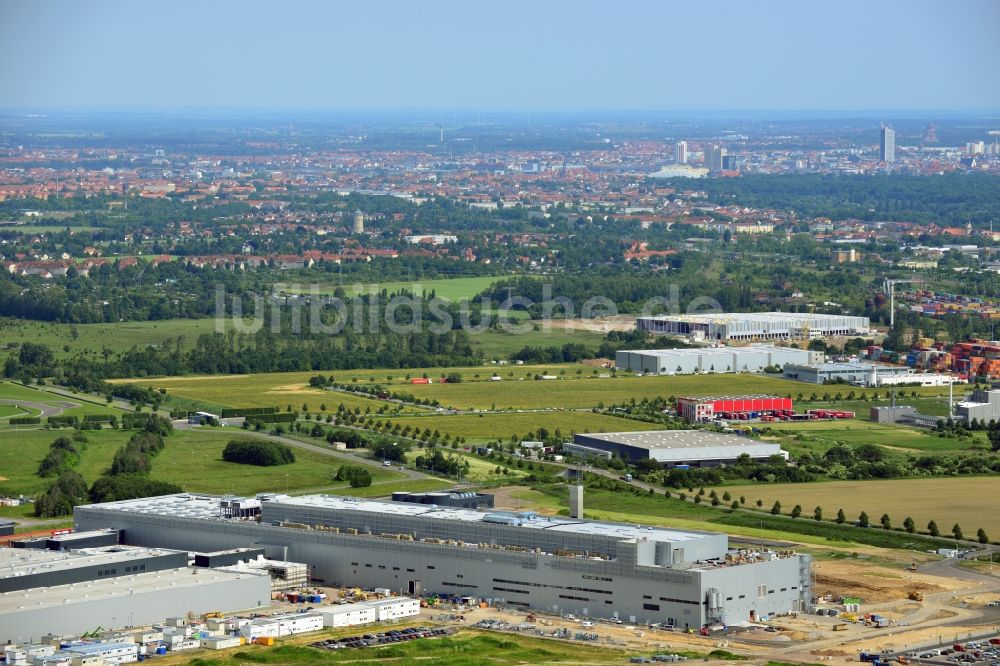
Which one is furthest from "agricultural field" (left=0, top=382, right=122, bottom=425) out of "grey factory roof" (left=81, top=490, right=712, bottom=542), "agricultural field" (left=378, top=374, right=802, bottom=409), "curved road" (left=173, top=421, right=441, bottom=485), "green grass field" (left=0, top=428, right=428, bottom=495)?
"grey factory roof" (left=81, top=490, right=712, bottom=542)

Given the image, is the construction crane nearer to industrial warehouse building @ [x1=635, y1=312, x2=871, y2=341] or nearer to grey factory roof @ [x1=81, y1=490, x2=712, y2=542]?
industrial warehouse building @ [x1=635, y1=312, x2=871, y2=341]

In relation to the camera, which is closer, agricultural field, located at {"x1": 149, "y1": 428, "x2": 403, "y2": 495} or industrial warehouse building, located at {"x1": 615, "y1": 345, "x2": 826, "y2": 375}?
agricultural field, located at {"x1": 149, "y1": 428, "x2": 403, "y2": 495}

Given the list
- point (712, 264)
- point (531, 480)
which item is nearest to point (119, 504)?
point (531, 480)

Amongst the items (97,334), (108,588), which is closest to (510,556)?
(108,588)

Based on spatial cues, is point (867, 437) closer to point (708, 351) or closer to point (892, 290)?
point (708, 351)

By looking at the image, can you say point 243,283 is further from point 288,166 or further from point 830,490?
point 288,166
